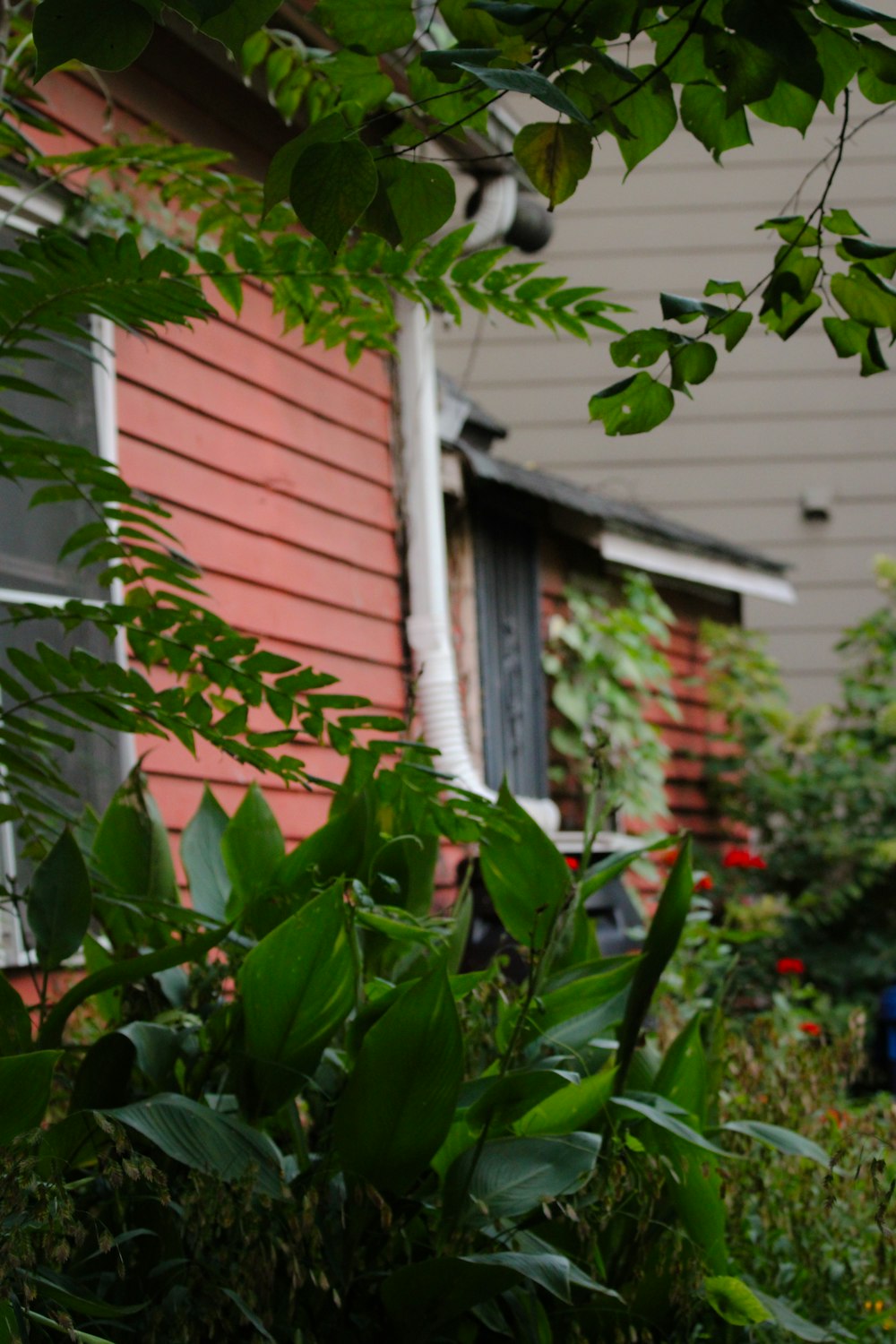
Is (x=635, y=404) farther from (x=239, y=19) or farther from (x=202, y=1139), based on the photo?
(x=202, y=1139)

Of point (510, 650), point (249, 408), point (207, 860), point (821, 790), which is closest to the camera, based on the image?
point (207, 860)

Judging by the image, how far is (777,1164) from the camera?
256 cm

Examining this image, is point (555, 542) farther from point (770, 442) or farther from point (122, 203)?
point (122, 203)

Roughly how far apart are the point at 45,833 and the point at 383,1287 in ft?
3.20

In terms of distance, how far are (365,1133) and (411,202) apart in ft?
3.26

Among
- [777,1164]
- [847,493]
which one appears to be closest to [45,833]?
[777,1164]

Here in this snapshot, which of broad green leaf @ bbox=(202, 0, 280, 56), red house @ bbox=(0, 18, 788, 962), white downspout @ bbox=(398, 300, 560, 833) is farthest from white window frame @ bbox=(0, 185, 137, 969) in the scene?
broad green leaf @ bbox=(202, 0, 280, 56)

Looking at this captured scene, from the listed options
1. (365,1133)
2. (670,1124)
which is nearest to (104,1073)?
(365,1133)

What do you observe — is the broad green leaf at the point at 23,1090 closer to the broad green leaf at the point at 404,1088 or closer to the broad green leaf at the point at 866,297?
the broad green leaf at the point at 404,1088

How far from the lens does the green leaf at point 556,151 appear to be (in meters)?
1.00

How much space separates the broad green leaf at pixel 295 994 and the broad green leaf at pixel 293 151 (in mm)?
813

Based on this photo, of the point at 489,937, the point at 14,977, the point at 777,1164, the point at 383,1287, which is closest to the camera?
the point at 383,1287

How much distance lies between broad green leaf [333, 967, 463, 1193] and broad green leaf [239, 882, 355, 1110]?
0.29ft

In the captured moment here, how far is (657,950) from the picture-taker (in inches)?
70.7
